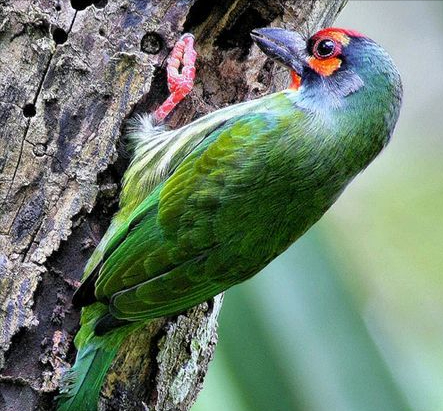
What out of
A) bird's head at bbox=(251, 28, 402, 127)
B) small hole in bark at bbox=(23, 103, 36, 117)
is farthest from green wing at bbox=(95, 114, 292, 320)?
small hole in bark at bbox=(23, 103, 36, 117)

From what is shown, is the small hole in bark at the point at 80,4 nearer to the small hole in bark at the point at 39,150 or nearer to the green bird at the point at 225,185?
the green bird at the point at 225,185

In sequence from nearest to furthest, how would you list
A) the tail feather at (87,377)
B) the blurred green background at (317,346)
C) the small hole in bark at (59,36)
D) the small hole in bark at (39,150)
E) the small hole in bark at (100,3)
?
the blurred green background at (317,346) → the tail feather at (87,377) → the small hole in bark at (39,150) → the small hole in bark at (59,36) → the small hole in bark at (100,3)

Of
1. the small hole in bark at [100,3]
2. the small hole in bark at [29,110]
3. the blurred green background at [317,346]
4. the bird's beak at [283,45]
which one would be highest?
the bird's beak at [283,45]

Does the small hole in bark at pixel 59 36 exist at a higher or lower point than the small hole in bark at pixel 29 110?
higher

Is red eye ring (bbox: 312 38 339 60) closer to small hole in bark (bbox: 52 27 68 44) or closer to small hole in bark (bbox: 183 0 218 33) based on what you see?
small hole in bark (bbox: 183 0 218 33)

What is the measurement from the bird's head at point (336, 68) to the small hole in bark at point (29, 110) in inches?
34.6

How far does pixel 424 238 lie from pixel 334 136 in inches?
123

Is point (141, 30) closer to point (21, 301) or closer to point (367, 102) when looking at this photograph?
point (367, 102)

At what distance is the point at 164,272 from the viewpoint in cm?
291

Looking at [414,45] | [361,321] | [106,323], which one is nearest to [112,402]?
[106,323]

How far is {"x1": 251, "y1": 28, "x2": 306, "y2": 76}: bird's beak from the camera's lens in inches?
128

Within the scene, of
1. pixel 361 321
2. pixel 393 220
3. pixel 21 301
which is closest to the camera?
pixel 361 321

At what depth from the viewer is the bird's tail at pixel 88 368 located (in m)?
2.80

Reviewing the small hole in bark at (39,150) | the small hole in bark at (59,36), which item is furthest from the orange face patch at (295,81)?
the small hole in bark at (39,150)
